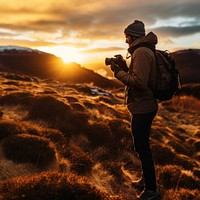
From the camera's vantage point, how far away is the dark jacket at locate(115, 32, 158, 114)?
21.0 ft

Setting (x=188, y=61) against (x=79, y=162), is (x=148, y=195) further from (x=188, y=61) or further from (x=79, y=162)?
(x=188, y=61)

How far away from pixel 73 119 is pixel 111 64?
8089 millimetres

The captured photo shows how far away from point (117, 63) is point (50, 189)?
2.90 m

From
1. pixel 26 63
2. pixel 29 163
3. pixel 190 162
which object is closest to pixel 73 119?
pixel 190 162

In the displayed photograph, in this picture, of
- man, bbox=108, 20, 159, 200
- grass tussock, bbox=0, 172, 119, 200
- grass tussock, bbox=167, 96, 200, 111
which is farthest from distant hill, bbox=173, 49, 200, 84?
grass tussock, bbox=0, 172, 119, 200

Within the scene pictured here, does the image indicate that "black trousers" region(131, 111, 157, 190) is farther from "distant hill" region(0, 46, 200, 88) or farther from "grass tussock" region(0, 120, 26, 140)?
"distant hill" region(0, 46, 200, 88)

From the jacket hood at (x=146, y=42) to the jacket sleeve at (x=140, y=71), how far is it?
0.20 m

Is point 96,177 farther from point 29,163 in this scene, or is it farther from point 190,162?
point 190,162

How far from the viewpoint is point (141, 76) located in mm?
6371

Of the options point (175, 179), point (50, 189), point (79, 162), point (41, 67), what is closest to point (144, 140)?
point (50, 189)

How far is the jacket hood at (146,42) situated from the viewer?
262 inches

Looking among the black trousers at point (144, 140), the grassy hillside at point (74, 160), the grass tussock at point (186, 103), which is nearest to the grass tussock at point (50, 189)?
the grassy hillside at point (74, 160)

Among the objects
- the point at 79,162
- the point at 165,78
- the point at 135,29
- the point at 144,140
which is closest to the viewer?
the point at 165,78

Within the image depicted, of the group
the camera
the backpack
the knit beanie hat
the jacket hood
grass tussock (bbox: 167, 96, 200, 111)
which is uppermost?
the knit beanie hat
